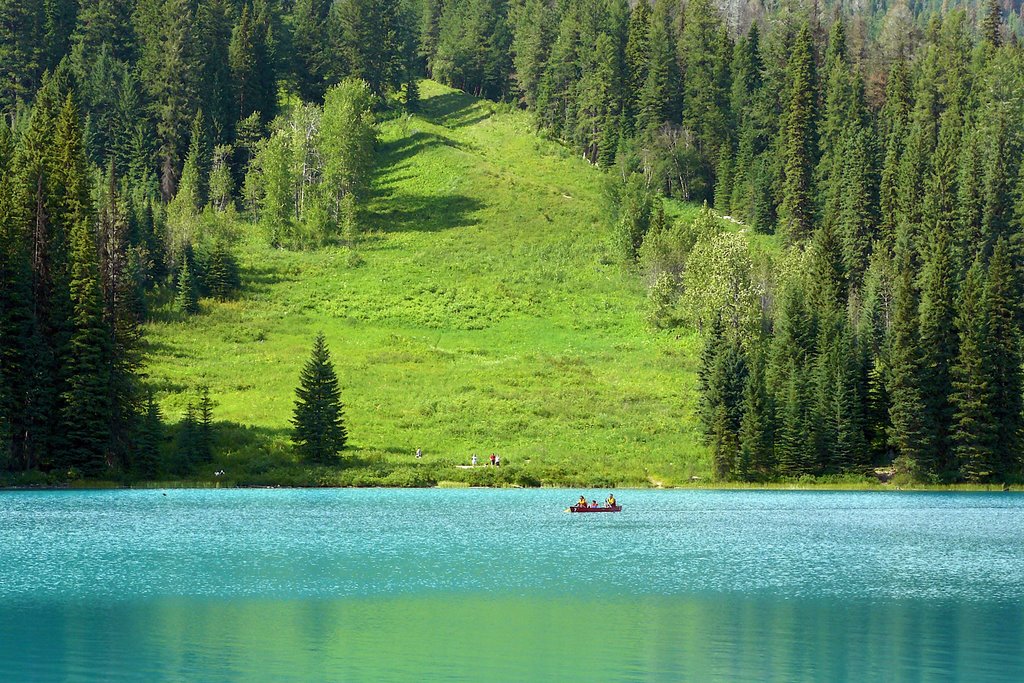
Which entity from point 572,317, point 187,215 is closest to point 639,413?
point 572,317

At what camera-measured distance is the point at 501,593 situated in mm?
38000

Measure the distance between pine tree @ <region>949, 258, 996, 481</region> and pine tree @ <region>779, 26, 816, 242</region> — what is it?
156 feet

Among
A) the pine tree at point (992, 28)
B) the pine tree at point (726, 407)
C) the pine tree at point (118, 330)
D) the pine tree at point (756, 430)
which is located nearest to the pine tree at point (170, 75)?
the pine tree at point (118, 330)

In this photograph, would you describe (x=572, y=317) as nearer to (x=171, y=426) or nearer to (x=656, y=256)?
(x=656, y=256)

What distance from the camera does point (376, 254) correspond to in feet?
455

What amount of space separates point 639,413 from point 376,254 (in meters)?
54.1

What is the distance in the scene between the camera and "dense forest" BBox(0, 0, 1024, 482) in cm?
8100

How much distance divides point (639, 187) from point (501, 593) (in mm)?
106403

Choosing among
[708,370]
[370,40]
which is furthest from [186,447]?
[370,40]

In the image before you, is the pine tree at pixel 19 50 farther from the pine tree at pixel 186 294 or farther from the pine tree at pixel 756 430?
the pine tree at pixel 756 430

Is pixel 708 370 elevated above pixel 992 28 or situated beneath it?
situated beneath

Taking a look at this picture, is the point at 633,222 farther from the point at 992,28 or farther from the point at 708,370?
the point at 992,28

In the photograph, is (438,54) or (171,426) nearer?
(171,426)

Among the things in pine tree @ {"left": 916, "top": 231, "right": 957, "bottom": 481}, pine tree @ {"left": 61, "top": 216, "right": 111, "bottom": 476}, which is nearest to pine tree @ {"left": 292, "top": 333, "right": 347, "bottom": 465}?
pine tree @ {"left": 61, "top": 216, "right": 111, "bottom": 476}
